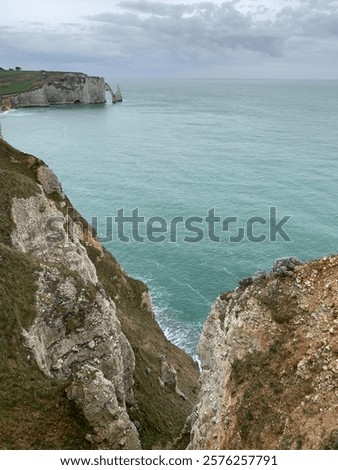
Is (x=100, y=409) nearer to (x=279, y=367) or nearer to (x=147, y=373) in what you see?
(x=279, y=367)

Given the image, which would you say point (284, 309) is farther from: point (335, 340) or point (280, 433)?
point (280, 433)

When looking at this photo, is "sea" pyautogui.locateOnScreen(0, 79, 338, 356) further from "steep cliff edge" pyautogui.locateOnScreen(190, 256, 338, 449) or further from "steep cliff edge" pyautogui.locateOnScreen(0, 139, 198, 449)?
"steep cliff edge" pyautogui.locateOnScreen(190, 256, 338, 449)

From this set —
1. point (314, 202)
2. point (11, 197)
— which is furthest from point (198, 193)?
point (11, 197)

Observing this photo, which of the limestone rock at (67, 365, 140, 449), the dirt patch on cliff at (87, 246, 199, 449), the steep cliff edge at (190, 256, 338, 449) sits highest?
the steep cliff edge at (190, 256, 338, 449)

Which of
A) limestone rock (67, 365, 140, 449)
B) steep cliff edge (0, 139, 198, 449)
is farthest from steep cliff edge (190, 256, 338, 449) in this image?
steep cliff edge (0, 139, 198, 449)

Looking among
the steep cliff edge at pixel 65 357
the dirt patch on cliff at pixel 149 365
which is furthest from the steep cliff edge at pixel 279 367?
the dirt patch on cliff at pixel 149 365

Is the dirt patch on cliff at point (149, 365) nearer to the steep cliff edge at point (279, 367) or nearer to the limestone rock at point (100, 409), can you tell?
the limestone rock at point (100, 409)

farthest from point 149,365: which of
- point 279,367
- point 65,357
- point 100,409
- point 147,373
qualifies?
point 279,367
